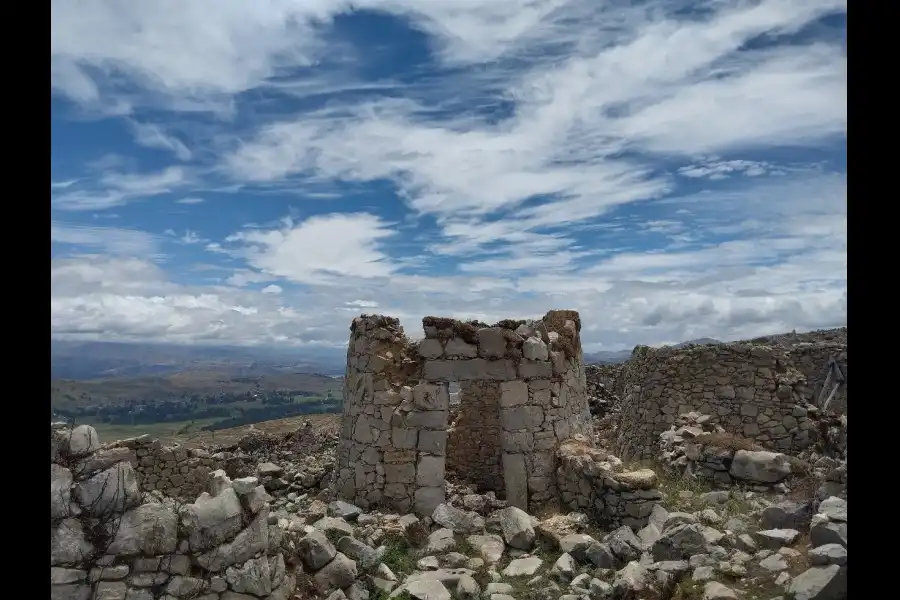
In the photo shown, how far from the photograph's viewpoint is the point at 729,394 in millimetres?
14555

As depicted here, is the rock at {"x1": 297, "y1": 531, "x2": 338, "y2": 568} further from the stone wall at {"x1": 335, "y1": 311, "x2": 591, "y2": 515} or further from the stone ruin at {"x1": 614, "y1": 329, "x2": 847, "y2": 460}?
the stone ruin at {"x1": 614, "y1": 329, "x2": 847, "y2": 460}

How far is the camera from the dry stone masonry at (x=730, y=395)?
14016 mm

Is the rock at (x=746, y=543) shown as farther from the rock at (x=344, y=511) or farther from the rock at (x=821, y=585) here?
the rock at (x=344, y=511)

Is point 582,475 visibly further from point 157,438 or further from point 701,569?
point 157,438

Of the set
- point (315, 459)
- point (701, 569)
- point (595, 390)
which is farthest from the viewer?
point (595, 390)

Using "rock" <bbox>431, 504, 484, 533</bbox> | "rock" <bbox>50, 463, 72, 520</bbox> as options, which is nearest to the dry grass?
"rock" <bbox>431, 504, 484, 533</bbox>

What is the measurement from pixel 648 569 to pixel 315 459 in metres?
9.36

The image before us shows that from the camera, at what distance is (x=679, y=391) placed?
15.0 m

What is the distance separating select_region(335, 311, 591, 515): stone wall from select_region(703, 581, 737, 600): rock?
5.38m

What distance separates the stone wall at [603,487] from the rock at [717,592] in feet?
11.5

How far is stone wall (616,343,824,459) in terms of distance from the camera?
46.0 feet

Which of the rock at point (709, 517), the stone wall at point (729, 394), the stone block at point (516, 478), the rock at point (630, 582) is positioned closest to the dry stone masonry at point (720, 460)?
the stone wall at point (729, 394)

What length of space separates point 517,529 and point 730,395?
8333mm
